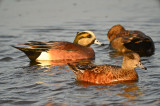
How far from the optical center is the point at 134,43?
10719 millimetres

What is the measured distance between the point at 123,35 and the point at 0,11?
7.17 meters

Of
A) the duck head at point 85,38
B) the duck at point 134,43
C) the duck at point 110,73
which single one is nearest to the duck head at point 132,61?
the duck at point 110,73

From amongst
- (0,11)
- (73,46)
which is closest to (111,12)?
(0,11)

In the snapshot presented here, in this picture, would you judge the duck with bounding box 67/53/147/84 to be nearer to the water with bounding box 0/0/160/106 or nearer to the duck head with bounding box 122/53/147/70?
the duck head with bounding box 122/53/147/70

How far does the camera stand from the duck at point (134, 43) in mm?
10609

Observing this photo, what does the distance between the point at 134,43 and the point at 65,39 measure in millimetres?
2713

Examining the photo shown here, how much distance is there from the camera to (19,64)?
9320 millimetres

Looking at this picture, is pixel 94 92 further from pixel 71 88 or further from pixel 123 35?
pixel 123 35

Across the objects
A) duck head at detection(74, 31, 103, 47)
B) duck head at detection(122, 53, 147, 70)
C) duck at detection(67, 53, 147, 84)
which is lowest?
duck at detection(67, 53, 147, 84)

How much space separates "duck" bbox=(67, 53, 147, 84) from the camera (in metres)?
7.43

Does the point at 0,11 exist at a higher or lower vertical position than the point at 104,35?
higher

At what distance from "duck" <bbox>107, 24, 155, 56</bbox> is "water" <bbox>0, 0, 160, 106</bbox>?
29 centimetres

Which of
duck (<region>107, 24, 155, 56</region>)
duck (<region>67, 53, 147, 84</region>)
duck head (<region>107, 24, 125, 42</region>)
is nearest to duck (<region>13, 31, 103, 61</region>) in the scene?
duck (<region>107, 24, 155, 56</region>)

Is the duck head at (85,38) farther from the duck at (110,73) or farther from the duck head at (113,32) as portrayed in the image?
the duck at (110,73)
